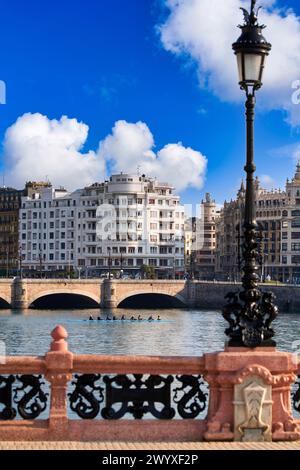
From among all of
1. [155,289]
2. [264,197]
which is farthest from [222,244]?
[155,289]

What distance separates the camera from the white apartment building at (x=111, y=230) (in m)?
174

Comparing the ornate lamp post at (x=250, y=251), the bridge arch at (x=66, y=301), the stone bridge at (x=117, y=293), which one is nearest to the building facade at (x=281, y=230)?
the stone bridge at (x=117, y=293)

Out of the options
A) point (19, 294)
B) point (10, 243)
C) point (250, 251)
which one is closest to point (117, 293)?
point (19, 294)

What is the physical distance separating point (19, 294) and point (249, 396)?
112m

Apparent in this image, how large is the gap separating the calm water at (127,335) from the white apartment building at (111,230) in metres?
61.8

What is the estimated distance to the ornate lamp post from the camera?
14852mm

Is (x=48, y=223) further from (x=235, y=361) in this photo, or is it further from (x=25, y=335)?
(x=235, y=361)

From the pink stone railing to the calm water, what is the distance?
4723cm

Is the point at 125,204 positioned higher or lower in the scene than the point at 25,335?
higher

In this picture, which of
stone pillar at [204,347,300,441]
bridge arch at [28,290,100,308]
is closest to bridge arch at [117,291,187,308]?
bridge arch at [28,290,100,308]

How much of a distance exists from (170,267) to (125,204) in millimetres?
15612

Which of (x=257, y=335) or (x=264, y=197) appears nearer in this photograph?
(x=257, y=335)

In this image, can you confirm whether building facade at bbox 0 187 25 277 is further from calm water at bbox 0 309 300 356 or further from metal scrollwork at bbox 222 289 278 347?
metal scrollwork at bbox 222 289 278 347
